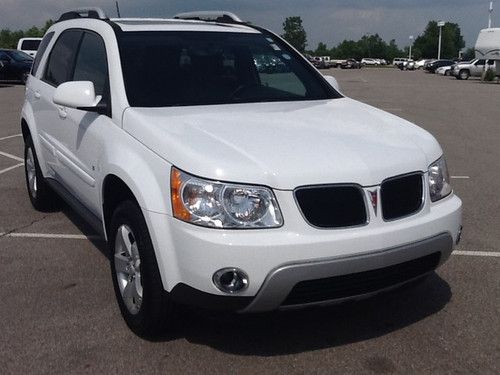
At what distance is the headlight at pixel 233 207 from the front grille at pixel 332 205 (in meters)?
0.15

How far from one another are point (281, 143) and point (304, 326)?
1.11 m

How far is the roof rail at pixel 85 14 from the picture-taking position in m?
5.27

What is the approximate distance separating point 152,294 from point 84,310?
90cm

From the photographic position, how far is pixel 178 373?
3340 mm

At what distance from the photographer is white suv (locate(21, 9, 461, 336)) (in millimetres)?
3146

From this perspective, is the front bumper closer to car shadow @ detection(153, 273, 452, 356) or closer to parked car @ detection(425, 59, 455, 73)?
car shadow @ detection(153, 273, 452, 356)

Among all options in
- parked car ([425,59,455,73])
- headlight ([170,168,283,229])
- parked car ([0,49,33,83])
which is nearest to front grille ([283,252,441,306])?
headlight ([170,168,283,229])

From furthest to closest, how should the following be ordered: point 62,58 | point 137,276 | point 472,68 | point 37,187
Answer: point 472,68, point 37,187, point 62,58, point 137,276

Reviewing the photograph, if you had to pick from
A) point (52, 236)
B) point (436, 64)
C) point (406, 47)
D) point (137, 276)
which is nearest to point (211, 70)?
point (137, 276)

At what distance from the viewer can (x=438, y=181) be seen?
147 inches

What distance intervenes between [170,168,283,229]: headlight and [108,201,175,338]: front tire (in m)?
0.38

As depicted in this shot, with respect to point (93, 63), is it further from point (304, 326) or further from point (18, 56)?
point (18, 56)

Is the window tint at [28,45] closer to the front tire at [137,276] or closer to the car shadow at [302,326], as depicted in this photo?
the front tire at [137,276]

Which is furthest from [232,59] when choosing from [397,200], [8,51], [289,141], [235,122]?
[8,51]
